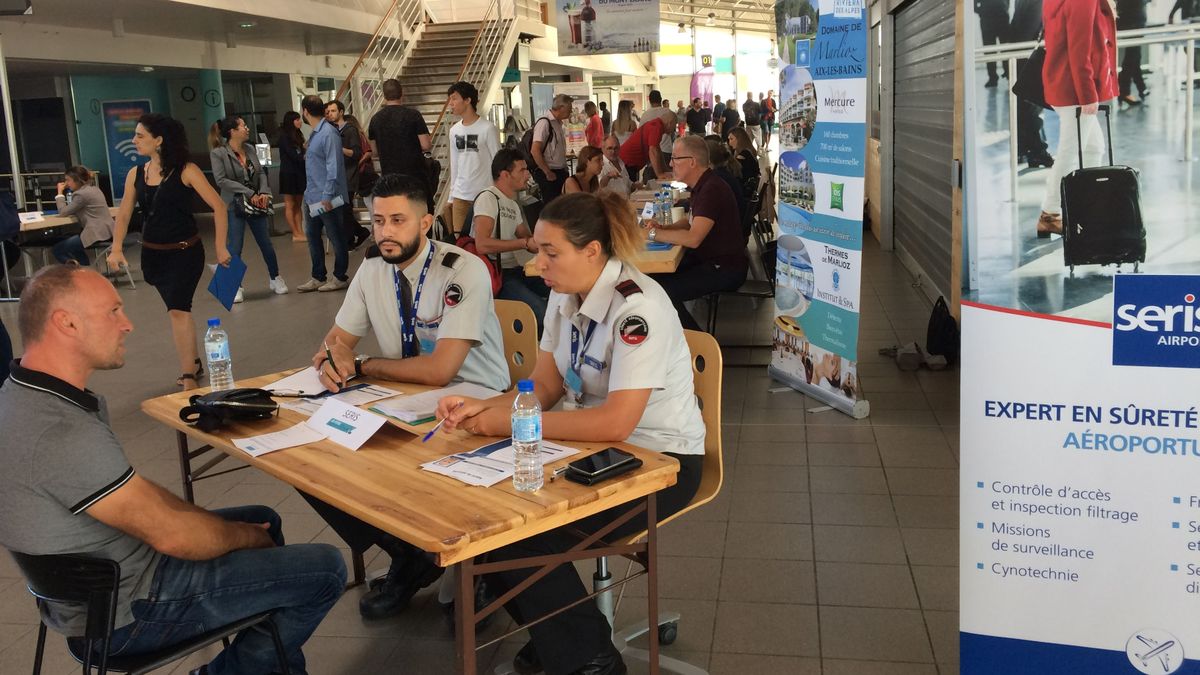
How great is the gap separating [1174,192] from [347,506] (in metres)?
1.70

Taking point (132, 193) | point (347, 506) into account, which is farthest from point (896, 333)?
point (347, 506)

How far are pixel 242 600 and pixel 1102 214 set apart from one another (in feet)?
6.40

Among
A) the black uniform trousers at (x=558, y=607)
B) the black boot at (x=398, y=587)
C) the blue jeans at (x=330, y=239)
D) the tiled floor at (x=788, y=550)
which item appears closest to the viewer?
the black uniform trousers at (x=558, y=607)

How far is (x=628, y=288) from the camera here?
258 centimetres

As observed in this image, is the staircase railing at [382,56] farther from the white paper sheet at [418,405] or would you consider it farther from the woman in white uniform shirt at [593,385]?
the woman in white uniform shirt at [593,385]

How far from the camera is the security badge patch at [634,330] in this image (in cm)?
248

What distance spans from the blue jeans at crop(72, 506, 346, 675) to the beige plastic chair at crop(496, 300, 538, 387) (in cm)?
120

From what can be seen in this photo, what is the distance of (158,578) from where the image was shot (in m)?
2.15

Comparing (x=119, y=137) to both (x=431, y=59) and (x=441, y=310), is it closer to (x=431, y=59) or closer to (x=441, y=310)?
(x=431, y=59)

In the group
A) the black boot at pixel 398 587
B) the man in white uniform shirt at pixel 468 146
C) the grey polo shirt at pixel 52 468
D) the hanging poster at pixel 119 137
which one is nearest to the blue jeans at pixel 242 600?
the grey polo shirt at pixel 52 468

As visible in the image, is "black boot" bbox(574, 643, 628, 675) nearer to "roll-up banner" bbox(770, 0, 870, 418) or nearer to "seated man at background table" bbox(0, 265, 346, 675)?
"seated man at background table" bbox(0, 265, 346, 675)

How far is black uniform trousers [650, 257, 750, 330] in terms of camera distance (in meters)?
5.78

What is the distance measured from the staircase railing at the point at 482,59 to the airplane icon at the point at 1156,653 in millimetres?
11806

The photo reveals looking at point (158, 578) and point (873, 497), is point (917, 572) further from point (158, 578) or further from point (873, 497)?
point (158, 578)
